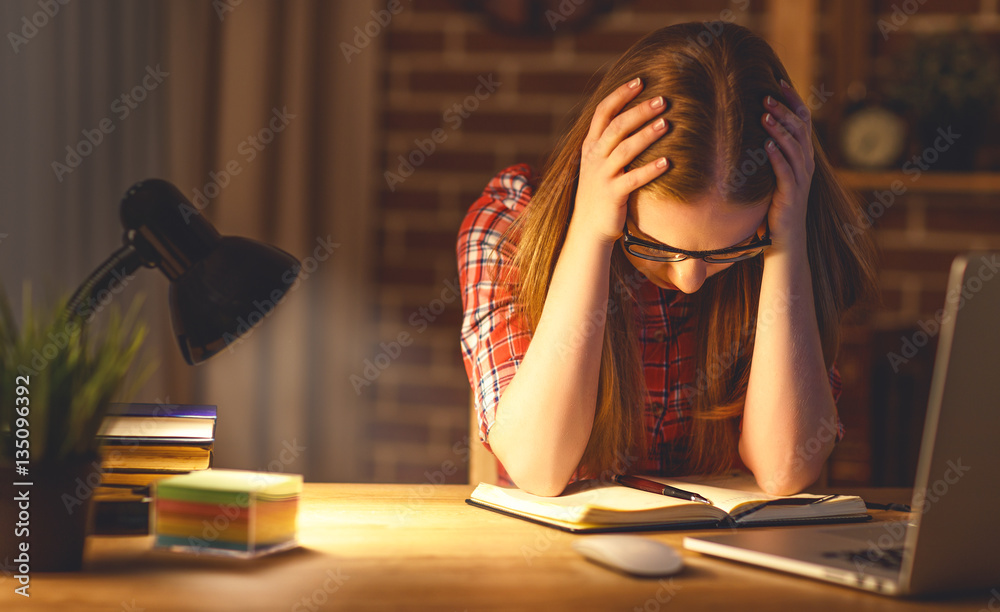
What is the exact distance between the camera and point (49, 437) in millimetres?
701

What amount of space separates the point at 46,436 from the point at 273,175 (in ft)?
5.07

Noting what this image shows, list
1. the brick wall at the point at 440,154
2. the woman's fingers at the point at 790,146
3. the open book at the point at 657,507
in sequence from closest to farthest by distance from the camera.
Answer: the open book at the point at 657,507
the woman's fingers at the point at 790,146
the brick wall at the point at 440,154

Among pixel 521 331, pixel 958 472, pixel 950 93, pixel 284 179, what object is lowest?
pixel 958 472

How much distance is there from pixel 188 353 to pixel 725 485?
64 centimetres

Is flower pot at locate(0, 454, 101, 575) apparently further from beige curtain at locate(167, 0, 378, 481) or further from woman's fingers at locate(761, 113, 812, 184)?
beige curtain at locate(167, 0, 378, 481)

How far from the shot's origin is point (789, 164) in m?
1.01

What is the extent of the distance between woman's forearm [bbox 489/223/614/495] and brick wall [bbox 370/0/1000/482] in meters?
1.24

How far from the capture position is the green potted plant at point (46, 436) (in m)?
0.69

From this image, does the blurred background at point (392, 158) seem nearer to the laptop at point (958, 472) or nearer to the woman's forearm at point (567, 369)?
the woman's forearm at point (567, 369)

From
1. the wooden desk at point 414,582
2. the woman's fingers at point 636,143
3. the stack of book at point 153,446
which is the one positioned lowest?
the wooden desk at point 414,582

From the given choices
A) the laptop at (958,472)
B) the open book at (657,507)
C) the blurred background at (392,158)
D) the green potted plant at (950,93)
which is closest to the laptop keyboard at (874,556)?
the laptop at (958,472)

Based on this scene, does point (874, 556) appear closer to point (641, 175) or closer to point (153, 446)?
point (641, 175)

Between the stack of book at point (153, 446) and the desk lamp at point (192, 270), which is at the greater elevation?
the desk lamp at point (192, 270)

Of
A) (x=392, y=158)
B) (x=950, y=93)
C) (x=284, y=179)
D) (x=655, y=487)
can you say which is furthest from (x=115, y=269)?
(x=950, y=93)
